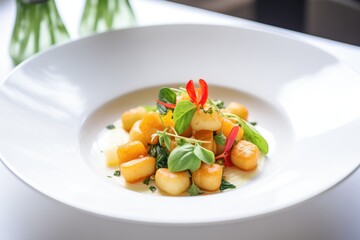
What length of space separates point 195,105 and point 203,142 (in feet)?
0.26

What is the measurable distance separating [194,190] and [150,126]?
20 centimetres

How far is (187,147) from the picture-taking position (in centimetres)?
121

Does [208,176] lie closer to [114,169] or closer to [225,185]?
[225,185]

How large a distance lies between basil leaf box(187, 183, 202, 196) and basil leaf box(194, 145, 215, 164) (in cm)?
6

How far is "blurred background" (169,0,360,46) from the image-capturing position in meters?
2.43

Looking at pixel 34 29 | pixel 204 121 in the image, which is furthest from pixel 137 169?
pixel 34 29

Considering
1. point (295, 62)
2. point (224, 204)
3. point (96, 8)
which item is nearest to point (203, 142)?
point (224, 204)

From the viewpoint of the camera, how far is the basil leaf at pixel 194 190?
122 cm

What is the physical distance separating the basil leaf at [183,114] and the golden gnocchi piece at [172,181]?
10 centimetres

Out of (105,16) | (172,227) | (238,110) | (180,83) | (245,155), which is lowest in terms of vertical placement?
(172,227)

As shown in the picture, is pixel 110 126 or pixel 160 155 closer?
pixel 160 155

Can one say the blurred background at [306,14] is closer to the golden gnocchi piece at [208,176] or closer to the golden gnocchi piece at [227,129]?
the golden gnocchi piece at [227,129]

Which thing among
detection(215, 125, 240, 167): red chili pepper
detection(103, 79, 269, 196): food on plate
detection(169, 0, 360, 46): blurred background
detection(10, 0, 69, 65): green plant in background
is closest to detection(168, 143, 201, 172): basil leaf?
detection(103, 79, 269, 196): food on plate

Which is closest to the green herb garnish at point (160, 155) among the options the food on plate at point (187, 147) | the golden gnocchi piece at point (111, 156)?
the food on plate at point (187, 147)
